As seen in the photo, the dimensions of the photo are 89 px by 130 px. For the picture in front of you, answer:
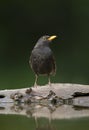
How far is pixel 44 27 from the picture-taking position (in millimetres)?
22766

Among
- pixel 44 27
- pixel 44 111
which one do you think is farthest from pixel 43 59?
pixel 44 27

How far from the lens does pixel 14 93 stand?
12898mm

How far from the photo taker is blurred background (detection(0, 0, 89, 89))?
21875 millimetres

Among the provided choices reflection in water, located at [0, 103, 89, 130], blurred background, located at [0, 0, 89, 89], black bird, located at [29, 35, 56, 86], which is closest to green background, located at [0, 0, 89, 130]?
blurred background, located at [0, 0, 89, 89]

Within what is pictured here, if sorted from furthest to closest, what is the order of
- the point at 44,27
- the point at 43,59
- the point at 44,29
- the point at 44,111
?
the point at 44,27
the point at 44,29
the point at 43,59
the point at 44,111

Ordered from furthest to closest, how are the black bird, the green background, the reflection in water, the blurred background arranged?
the blurred background
the green background
the black bird
the reflection in water

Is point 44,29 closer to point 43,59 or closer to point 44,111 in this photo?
point 43,59

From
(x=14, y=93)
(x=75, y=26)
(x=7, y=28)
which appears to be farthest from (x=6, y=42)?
(x=14, y=93)

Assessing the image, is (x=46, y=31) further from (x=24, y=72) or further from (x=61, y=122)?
(x=61, y=122)

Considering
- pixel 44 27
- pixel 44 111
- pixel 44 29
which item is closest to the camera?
pixel 44 111

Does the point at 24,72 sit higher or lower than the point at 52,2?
lower

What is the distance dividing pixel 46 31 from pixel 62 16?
78cm

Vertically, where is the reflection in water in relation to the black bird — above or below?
below

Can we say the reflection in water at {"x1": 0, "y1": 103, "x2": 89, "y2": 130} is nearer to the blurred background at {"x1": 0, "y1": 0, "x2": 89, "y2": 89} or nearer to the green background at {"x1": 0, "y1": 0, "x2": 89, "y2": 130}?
the green background at {"x1": 0, "y1": 0, "x2": 89, "y2": 130}
